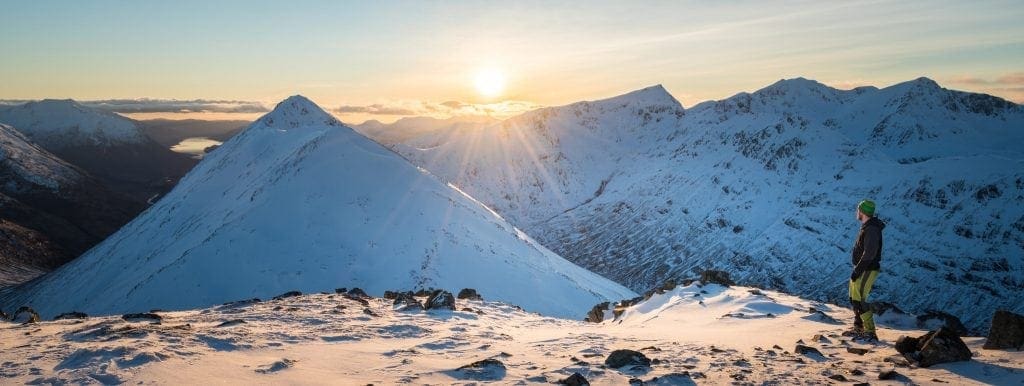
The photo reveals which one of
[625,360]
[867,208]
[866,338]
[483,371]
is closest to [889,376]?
[866,338]

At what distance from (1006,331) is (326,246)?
5760cm

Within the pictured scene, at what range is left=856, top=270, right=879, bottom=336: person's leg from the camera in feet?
45.3

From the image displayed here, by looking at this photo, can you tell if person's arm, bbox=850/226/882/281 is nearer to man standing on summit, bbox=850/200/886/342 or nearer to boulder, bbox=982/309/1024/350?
man standing on summit, bbox=850/200/886/342

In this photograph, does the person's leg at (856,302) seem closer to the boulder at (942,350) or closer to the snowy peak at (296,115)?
the boulder at (942,350)

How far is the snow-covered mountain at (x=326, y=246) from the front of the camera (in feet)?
184

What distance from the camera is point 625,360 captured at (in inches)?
467

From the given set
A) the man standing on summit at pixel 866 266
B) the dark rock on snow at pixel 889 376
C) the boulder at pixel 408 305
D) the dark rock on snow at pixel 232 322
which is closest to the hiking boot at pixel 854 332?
the man standing on summit at pixel 866 266

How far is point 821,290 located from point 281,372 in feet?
556

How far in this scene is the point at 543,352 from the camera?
13.9 meters

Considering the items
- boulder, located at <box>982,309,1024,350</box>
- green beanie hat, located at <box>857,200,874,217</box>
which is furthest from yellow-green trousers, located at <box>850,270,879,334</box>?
boulder, located at <box>982,309,1024,350</box>

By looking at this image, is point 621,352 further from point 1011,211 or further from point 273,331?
point 1011,211

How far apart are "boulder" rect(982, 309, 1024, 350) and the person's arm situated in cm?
279

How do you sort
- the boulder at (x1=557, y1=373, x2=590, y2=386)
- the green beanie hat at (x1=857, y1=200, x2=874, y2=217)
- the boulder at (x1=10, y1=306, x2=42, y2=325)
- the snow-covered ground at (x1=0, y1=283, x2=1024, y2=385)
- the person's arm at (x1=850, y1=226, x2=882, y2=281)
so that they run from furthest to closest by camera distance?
the boulder at (x1=10, y1=306, x2=42, y2=325)
the green beanie hat at (x1=857, y1=200, x2=874, y2=217)
the person's arm at (x1=850, y1=226, x2=882, y2=281)
the snow-covered ground at (x1=0, y1=283, x2=1024, y2=385)
the boulder at (x1=557, y1=373, x2=590, y2=386)

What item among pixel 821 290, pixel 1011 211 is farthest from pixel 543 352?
pixel 1011 211
